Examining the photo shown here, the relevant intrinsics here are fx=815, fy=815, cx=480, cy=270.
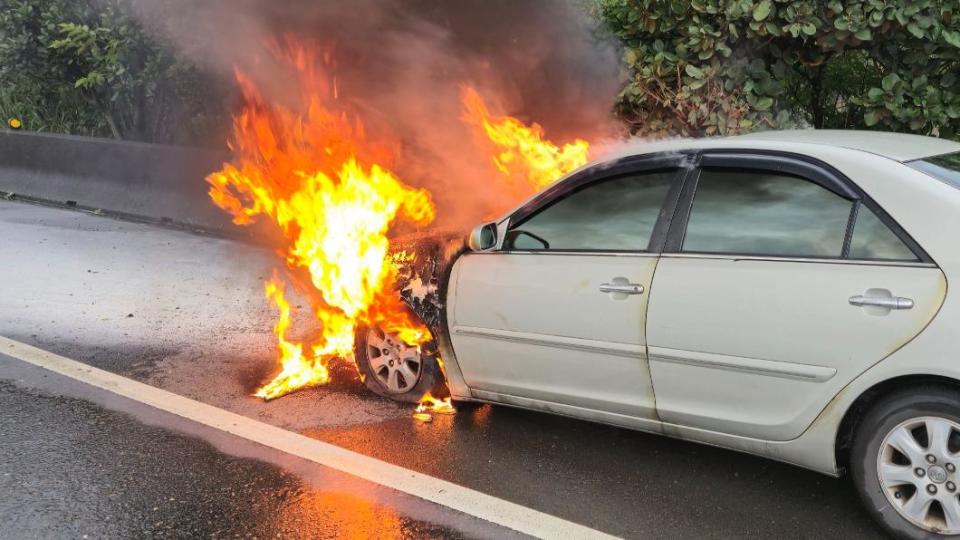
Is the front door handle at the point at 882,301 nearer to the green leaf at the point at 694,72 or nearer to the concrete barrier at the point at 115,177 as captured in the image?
the green leaf at the point at 694,72

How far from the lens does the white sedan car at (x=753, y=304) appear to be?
119 inches

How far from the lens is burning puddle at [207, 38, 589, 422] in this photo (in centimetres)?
491

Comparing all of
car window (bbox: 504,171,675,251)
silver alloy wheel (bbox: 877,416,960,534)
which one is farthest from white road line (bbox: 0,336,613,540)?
car window (bbox: 504,171,675,251)

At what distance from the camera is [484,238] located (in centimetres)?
412

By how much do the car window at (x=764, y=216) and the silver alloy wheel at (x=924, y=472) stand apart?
72 centimetres

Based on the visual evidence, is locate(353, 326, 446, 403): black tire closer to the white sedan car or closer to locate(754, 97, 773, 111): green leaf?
the white sedan car

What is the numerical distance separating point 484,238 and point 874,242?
180 cm

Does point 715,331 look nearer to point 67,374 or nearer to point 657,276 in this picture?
point 657,276

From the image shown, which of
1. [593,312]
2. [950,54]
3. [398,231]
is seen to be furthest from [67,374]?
[950,54]

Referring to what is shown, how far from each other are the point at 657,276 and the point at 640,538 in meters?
1.09

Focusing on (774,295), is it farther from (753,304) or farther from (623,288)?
(623,288)

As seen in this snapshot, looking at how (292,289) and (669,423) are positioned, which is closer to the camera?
(669,423)

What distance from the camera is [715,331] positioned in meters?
3.36

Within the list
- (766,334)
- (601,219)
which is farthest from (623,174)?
(766,334)
